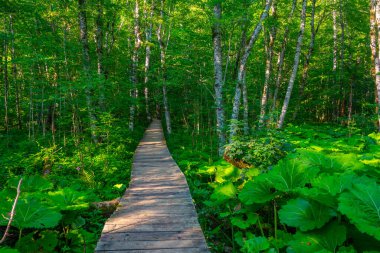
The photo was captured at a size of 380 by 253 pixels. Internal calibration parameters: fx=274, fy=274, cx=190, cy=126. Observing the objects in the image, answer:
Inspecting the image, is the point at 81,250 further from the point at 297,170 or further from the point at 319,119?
the point at 319,119

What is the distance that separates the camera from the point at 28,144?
1096 centimetres

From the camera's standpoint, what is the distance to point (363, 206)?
8.31 ft

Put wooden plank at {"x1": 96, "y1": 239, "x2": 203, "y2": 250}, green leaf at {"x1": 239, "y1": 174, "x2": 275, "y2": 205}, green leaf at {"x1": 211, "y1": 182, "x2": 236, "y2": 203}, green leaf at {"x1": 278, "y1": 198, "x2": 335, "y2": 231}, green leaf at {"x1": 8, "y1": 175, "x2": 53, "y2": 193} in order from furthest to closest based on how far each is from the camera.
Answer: green leaf at {"x1": 211, "y1": 182, "x2": 236, "y2": 203} → green leaf at {"x1": 8, "y1": 175, "x2": 53, "y2": 193} → green leaf at {"x1": 239, "y1": 174, "x2": 275, "y2": 205} → wooden plank at {"x1": 96, "y1": 239, "x2": 203, "y2": 250} → green leaf at {"x1": 278, "y1": 198, "x2": 335, "y2": 231}

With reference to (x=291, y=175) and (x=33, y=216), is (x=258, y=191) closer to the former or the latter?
(x=291, y=175)

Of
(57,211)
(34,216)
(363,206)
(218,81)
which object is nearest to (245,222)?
(363,206)

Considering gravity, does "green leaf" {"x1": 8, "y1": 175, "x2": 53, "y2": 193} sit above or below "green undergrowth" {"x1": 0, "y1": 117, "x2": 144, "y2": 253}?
above

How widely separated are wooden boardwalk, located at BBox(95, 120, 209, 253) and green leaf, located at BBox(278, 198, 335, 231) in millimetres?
1081

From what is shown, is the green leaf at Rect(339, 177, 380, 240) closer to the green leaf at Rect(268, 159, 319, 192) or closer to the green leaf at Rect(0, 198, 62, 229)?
the green leaf at Rect(268, 159, 319, 192)

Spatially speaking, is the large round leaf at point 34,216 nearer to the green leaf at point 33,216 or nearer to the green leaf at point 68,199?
the green leaf at point 33,216

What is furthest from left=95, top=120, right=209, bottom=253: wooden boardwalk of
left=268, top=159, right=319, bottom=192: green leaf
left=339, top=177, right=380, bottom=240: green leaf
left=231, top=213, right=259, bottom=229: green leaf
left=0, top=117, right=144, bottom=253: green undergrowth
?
left=339, top=177, right=380, bottom=240: green leaf

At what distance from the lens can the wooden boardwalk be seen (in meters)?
3.44

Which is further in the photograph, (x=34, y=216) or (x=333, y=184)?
(x=34, y=216)

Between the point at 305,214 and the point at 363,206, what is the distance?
1.98ft

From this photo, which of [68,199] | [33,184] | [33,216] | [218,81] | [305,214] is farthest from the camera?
[218,81]
